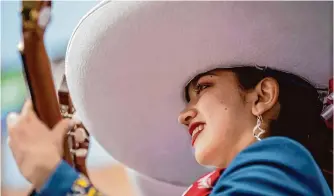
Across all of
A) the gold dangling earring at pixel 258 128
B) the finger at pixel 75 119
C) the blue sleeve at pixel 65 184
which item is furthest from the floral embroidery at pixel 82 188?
the gold dangling earring at pixel 258 128

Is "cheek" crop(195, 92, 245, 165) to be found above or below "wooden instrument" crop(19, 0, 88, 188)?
below

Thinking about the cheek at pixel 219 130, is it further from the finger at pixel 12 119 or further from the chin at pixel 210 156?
the finger at pixel 12 119

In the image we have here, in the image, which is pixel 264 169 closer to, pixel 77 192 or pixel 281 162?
pixel 281 162

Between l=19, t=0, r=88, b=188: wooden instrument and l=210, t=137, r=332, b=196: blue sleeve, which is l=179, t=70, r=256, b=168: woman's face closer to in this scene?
l=210, t=137, r=332, b=196: blue sleeve

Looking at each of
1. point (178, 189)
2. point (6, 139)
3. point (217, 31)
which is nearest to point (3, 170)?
point (6, 139)

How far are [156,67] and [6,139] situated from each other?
0.84 feet

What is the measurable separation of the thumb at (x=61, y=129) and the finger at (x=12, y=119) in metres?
0.06

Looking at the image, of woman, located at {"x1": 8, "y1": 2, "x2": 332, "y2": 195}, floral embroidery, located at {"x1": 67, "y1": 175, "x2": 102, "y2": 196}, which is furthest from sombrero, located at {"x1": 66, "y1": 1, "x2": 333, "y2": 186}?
floral embroidery, located at {"x1": 67, "y1": 175, "x2": 102, "y2": 196}

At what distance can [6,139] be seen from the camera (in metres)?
0.88

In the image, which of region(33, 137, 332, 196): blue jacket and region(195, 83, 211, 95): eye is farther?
region(195, 83, 211, 95): eye

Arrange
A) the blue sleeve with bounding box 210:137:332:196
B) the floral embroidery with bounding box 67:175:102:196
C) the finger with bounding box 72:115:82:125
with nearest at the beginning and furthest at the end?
the blue sleeve with bounding box 210:137:332:196, the floral embroidery with bounding box 67:175:102:196, the finger with bounding box 72:115:82:125

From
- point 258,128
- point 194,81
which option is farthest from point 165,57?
point 258,128

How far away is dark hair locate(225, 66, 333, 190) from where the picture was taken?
0.78 meters

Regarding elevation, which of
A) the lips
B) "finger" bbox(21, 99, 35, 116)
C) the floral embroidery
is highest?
"finger" bbox(21, 99, 35, 116)
